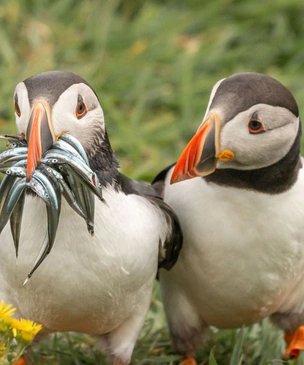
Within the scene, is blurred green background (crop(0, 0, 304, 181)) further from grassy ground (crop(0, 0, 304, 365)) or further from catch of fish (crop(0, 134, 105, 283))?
catch of fish (crop(0, 134, 105, 283))

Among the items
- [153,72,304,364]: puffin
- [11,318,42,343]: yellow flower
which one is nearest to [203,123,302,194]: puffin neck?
[153,72,304,364]: puffin

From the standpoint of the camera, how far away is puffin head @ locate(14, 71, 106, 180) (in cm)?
384

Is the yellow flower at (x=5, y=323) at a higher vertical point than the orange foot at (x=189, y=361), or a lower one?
higher

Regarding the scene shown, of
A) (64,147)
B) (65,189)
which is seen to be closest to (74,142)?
(64,147)

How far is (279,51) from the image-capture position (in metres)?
9.17

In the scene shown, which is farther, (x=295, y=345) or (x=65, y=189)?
(x=295, y=345)

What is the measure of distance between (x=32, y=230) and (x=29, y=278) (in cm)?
22

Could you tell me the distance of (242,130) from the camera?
4.37 metres

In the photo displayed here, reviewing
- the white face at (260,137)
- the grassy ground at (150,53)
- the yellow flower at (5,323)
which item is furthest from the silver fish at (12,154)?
the grassy ground at (150,53)

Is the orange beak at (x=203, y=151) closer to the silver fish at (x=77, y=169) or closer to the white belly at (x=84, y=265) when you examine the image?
the white belly at (x=84, y=265)

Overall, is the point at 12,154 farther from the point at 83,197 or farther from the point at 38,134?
the point at 83,197

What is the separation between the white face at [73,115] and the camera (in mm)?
3971

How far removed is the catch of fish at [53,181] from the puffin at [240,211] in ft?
1.80

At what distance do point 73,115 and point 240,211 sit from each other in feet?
3.29
